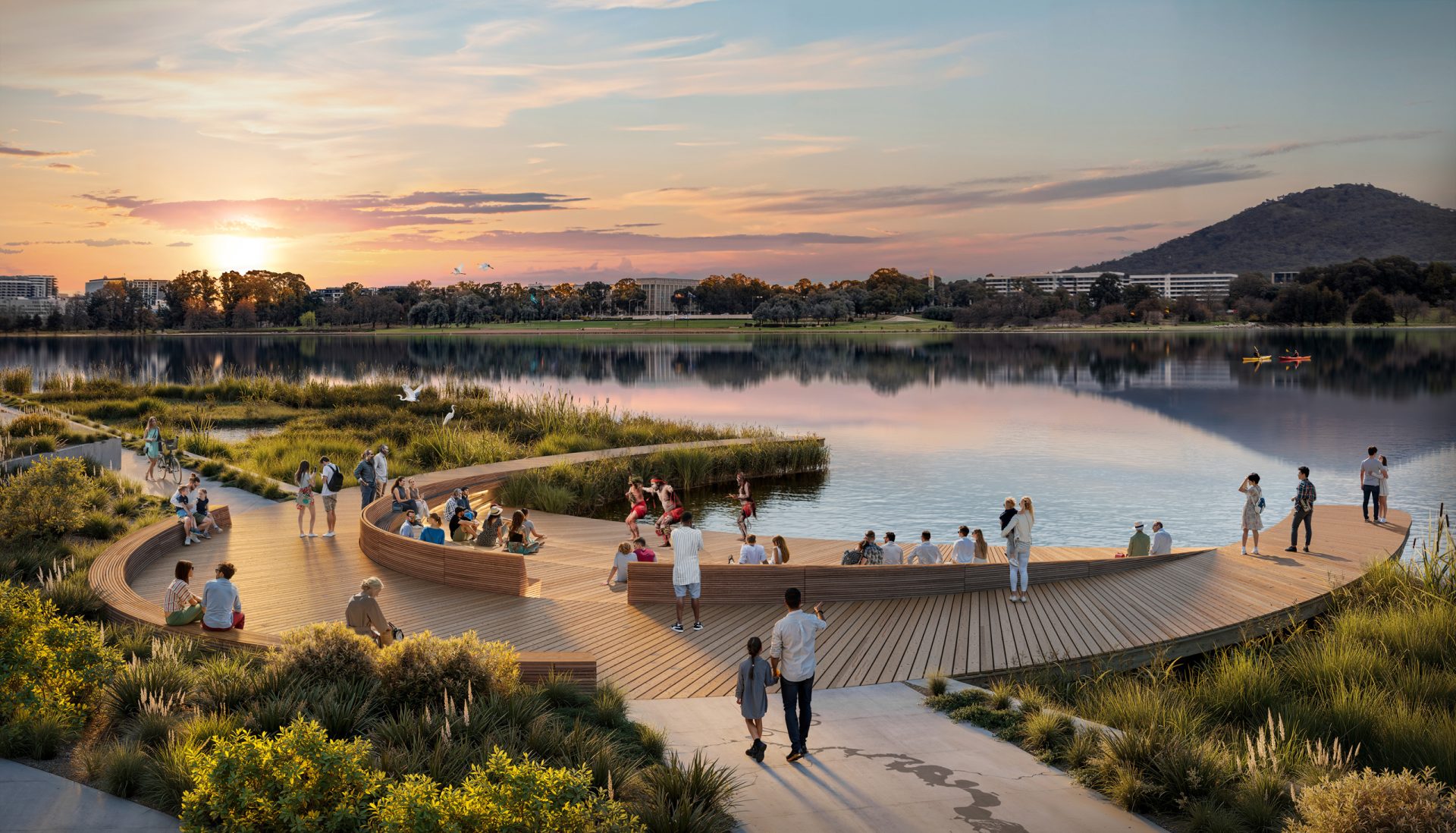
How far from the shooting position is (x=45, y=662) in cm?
830

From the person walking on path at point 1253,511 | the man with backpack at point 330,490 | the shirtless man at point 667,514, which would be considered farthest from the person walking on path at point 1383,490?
the man with backpack at point 330,490

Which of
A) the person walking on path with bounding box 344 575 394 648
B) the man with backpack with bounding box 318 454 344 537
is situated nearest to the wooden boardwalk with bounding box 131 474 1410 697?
the man with backpack with bounding box 318 454 344 537

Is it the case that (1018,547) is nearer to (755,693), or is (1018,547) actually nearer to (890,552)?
(890,552)

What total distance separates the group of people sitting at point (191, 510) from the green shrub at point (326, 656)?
31.3 ft

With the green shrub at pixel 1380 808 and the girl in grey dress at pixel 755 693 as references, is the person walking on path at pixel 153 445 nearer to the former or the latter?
the girl in grey dress at pixel 755 693

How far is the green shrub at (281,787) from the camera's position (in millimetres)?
5859

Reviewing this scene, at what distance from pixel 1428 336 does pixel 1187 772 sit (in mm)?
156487

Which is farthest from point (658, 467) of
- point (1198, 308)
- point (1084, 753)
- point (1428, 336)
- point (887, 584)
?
point (1198, 308)

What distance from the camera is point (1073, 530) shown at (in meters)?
25.7

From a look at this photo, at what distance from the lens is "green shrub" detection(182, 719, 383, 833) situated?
5859mm

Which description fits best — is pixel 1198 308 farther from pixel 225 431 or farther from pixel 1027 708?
pixel 1027 708

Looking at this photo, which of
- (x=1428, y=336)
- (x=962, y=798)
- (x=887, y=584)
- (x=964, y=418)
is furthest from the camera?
(x=1428, y=336)

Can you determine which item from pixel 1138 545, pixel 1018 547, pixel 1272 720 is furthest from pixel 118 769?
pixel 1138 545

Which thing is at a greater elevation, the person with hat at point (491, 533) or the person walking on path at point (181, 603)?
the person walking on path at point (181, 603)
